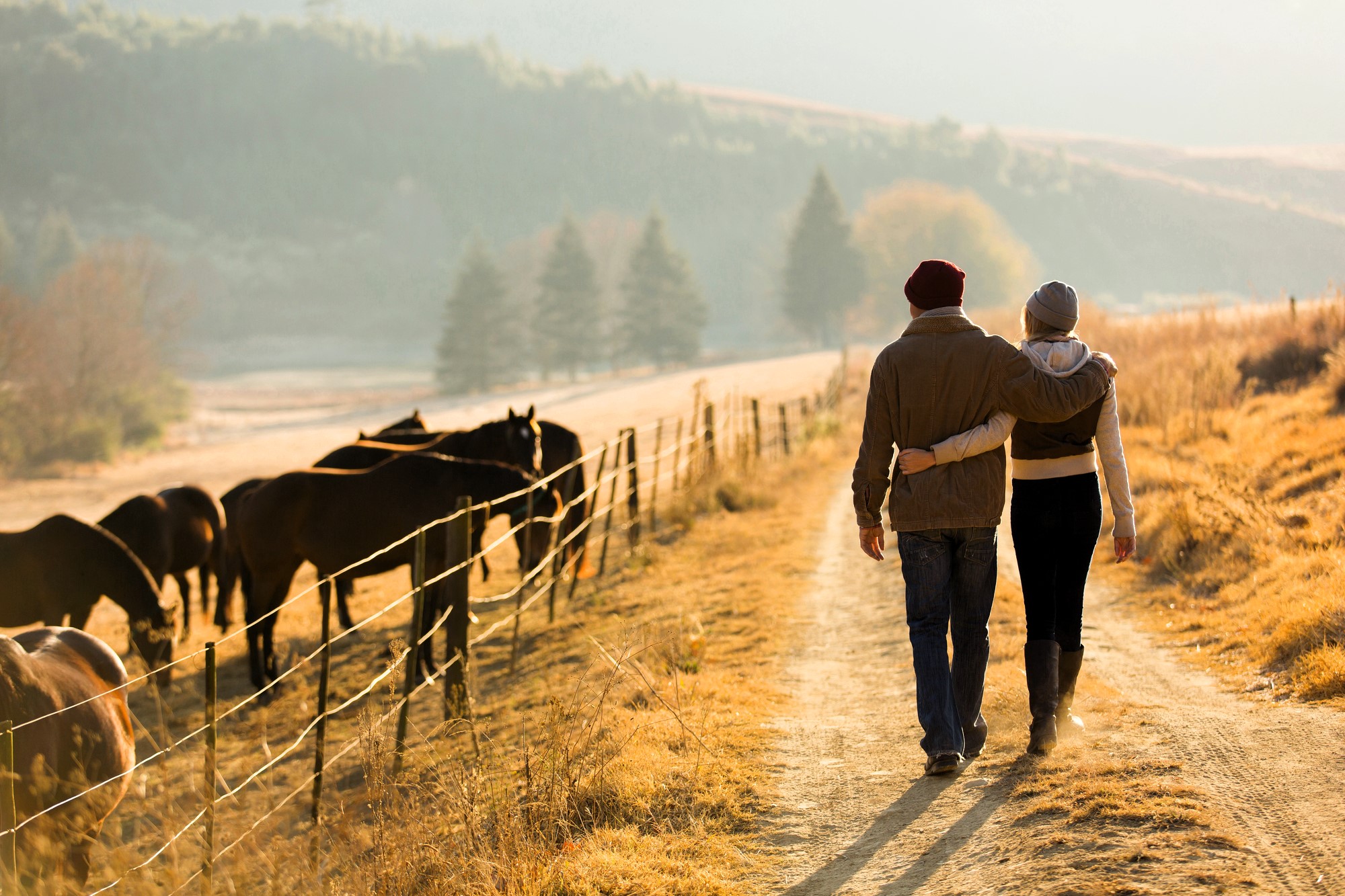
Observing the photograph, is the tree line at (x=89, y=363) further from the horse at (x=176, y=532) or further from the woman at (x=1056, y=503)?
the woman at (x=1056, y=503)

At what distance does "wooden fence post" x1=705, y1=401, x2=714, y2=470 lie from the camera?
14664 mm

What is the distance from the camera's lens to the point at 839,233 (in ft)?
229

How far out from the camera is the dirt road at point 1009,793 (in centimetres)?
318

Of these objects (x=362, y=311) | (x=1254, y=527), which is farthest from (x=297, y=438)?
(x=362, y=311)

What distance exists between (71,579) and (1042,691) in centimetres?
727

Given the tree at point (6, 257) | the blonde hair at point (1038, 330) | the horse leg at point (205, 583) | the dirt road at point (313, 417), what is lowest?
the dirt road at point (313, 417)

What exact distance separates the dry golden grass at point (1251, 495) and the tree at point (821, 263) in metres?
53.9

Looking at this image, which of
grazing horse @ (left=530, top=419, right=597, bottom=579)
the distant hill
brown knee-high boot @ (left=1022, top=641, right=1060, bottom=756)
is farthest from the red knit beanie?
the distant hill

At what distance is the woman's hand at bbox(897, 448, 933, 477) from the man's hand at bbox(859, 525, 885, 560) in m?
0.28

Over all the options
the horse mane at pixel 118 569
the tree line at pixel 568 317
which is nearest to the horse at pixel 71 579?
the horse mane at pixel 118 569

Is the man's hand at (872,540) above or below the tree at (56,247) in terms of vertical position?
below

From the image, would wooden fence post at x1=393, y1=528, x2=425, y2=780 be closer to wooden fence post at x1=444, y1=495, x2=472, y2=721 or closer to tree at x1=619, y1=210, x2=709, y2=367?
wooden fence post at x1=444, y1=495, x2=472, y2=721

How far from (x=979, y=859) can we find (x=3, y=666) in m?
3.84

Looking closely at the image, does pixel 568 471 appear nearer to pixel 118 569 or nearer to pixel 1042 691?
pixel 118 569
